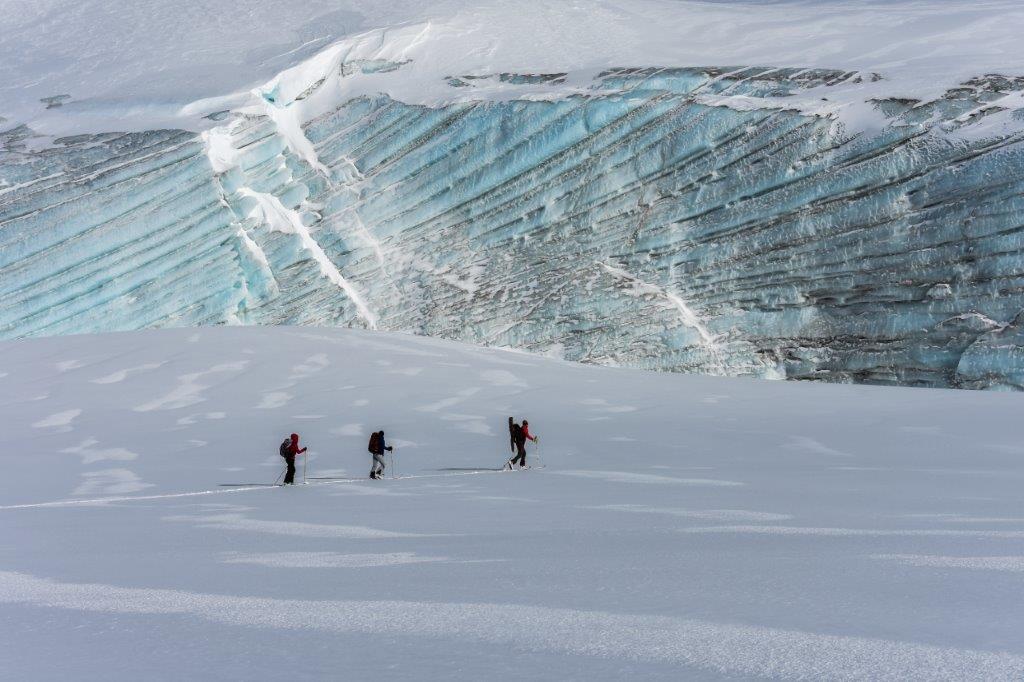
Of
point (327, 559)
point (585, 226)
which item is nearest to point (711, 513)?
point (327, 559)

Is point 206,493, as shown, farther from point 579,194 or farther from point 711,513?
point 579,194

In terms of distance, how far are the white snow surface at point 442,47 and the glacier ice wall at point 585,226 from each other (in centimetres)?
74

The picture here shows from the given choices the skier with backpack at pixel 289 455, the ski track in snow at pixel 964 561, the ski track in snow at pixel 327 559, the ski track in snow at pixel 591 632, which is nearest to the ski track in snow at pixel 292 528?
the ski track in snow at pixel 327 559

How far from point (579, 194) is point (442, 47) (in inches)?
265

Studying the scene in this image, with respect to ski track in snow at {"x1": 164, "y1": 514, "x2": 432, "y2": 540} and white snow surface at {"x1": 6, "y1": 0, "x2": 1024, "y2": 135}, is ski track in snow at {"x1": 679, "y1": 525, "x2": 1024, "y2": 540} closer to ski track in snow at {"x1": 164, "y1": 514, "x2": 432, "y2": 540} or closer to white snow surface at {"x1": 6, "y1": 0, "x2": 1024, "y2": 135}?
ski track in snow at {"x1": 164, "y1": 514, "x2": 432, "y2": 540}

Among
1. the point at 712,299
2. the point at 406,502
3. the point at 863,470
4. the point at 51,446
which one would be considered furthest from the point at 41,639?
the point at 712,299

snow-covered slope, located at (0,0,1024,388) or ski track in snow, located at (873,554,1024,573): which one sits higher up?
snow-covered slope, located at (0,0,1024,388)

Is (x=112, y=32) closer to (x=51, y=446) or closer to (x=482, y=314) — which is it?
(x=482, y=314)

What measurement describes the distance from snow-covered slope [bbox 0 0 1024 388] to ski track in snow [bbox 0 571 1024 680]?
1363cm

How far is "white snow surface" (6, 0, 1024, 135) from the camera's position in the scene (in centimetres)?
1938

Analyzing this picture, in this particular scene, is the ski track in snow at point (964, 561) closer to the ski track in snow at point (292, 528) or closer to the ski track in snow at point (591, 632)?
the ski track in snow at point (591, 632)

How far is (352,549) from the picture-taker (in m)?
4.01

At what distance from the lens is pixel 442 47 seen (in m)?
23.0

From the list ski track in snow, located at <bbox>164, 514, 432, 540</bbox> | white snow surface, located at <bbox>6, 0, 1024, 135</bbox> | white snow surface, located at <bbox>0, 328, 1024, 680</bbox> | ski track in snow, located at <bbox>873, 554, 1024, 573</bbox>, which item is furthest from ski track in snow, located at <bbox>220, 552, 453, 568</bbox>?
white snow surface, located at <bbox>6, 0, 1024, 135</bbox>
